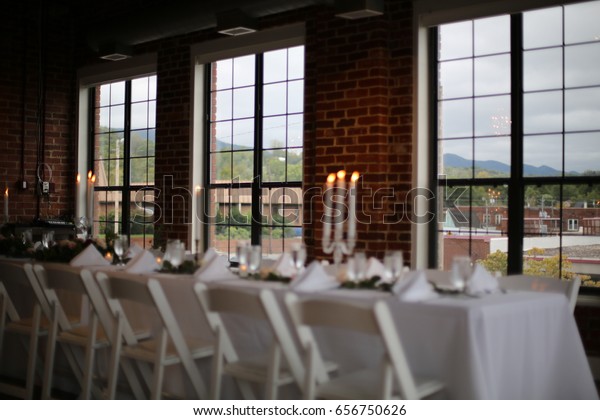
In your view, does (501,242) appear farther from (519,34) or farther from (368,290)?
(368,290)

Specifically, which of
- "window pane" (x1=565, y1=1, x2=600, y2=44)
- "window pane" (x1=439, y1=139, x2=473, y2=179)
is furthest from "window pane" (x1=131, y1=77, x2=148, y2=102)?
"window pane" (x1=565, y1=1, x2=600, y2=44)

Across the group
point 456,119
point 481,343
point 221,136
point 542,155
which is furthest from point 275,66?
point 481,343

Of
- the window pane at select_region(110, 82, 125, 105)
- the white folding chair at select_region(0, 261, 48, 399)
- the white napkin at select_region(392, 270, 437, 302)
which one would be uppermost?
the window pane at select_region(110, 82, 125, 105)

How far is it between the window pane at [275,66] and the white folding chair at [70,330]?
11.6 ft

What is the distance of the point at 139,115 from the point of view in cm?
989

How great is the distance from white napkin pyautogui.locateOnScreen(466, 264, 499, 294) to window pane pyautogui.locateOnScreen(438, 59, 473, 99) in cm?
291

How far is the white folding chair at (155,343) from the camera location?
4.34 metres

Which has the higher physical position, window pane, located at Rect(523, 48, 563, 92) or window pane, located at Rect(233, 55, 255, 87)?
window pane, located at Rect(233, 55, 255, 87)

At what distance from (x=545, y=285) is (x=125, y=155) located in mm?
6523

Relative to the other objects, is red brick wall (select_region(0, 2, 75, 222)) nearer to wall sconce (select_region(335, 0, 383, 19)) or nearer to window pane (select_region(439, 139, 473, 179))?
wall sconce (select_region(335, 0, 383, 19))

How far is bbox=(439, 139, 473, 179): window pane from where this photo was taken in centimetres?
684

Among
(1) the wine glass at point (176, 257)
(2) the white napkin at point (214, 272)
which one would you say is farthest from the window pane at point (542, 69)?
(1) the wine glass at point (176, 257)

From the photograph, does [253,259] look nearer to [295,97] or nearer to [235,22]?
[235,22]

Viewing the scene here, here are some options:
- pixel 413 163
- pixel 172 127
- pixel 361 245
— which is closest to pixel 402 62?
pixel 413 163
